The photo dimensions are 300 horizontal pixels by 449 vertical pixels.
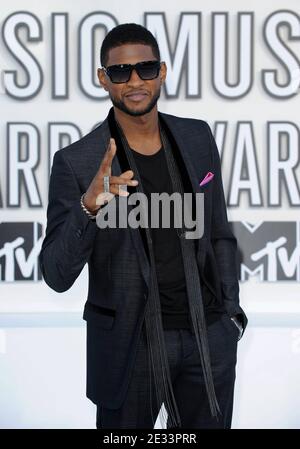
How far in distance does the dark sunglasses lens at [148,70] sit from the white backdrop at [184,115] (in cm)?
145

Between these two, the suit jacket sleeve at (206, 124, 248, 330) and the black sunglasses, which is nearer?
the black sunglasses

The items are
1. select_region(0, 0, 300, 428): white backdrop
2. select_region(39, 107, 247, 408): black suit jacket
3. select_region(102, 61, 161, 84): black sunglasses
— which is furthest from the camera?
select_region(0, 0, 300, 428): white backdrop

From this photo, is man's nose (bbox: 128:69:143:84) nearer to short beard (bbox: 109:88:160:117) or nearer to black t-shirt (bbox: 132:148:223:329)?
short beard (bbox: 109:88:160:117)

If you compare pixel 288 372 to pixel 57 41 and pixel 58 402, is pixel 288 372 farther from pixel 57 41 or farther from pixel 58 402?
pixel 57 41

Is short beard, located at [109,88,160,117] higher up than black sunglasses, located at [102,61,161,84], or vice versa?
black sunglasses, located at [102,61,161,84]

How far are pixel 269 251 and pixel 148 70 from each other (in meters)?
1.72

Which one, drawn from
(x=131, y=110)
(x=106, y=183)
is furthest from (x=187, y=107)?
(x=106, y=183)

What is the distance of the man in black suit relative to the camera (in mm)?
2115

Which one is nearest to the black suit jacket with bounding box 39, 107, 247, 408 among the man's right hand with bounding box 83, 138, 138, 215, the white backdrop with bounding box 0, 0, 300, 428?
the man's right hand with bounding box 83, 138, 138, 215

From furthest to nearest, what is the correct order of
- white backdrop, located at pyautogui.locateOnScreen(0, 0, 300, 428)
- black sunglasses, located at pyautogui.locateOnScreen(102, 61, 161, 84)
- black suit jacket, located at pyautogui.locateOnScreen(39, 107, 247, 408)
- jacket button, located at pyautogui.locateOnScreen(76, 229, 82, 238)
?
white backdrop, located at pyautogui.locateOnScreen(0, 0, 300, 428)
black sunglasses, located at pyautogui.locateOnScreen(102, 61, 161, 84)
black suit jacket, located at pyautogui.locateOnScreen(39, 107, 247, 408)
jacket button, located at pyautogui.locateOnScreen(76, 229, 82, 238)

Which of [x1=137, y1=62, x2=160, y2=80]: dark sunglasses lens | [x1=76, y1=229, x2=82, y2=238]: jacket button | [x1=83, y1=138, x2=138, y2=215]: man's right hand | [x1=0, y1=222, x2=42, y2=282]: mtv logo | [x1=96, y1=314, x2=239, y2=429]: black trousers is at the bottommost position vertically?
[x1=96, y1=314, x2=239, y2=429]: black trousers

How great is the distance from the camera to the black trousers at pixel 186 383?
2.17 m

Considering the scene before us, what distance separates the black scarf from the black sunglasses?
0.58 feet

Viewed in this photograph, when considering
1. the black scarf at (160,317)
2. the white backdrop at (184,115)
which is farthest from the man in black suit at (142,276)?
the white backdrop at (184,115)
